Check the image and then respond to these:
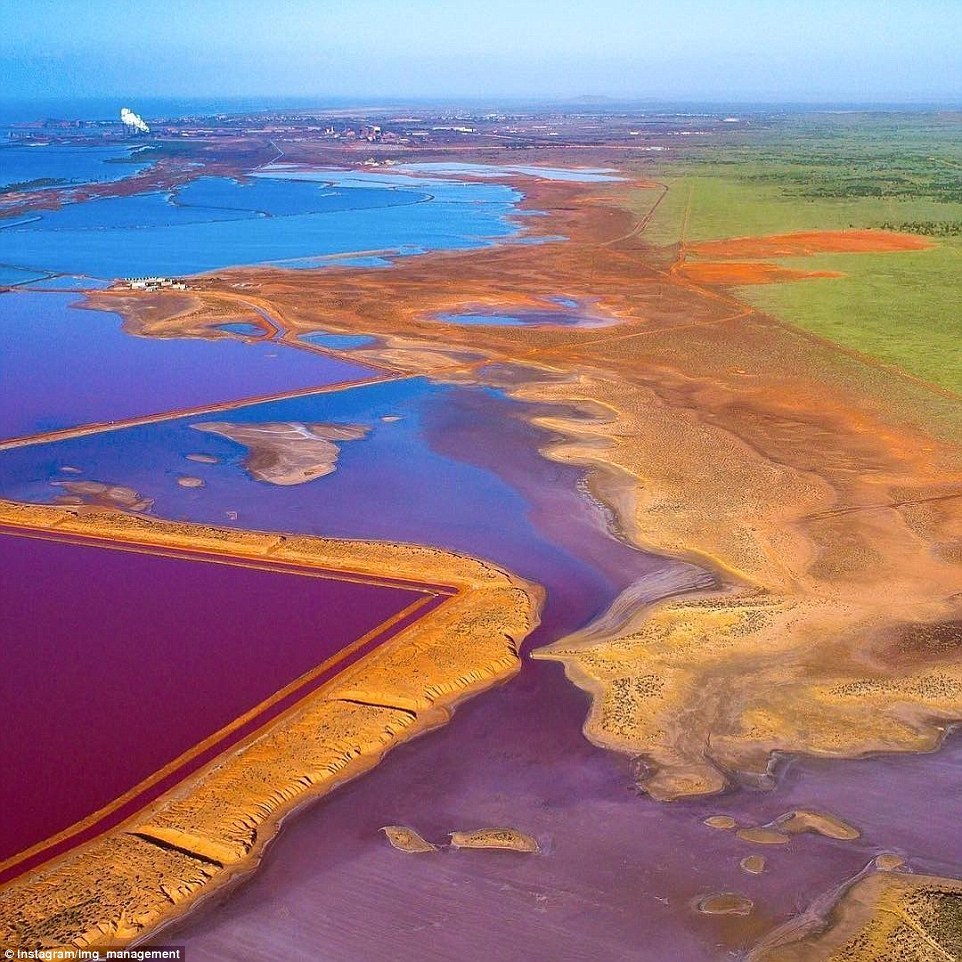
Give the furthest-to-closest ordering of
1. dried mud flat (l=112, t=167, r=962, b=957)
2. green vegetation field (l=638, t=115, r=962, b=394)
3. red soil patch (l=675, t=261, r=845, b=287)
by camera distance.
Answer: red soil patch (l=675, t=261, r=845, b=287) < green vegetation field (l=638, t=115, r=962, b=394) < dried mud flat (l=112, t=167, r=962, b=957)

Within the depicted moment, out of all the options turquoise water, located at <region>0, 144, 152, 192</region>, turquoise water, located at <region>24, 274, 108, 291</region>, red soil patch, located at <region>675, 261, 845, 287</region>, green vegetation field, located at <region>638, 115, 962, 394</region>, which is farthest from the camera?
turquoise water, located at <region>0, 144, 152, 192</region>

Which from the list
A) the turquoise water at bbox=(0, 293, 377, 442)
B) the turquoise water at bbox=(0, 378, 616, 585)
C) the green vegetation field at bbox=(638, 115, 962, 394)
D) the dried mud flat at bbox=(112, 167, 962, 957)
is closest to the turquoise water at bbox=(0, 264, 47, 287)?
the turquoise water at bbox=(0, 293, 377, 442)

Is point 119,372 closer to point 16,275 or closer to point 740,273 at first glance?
point 16,275

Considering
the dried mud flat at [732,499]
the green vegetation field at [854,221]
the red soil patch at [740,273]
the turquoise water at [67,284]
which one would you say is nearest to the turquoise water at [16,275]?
the turquoise water at [67,284]

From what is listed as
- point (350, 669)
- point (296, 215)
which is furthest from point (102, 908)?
point (296, 215)

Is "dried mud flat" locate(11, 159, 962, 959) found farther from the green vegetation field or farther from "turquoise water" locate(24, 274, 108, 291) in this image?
"turquoise water" locate(24, 274, 108, 291)

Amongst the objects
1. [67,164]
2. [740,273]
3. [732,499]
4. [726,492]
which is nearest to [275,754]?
[732,499]
